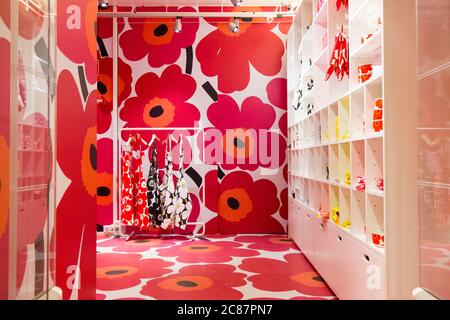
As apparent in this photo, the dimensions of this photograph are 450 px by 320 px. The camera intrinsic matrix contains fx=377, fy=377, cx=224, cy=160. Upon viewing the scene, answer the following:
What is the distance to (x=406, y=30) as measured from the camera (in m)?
1.97

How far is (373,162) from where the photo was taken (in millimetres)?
2285

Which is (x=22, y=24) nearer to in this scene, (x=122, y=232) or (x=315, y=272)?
(x=315, y=272)

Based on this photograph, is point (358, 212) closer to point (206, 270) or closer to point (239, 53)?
point (206, 270)

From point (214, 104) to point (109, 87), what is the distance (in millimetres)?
1577

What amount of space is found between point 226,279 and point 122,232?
2.60 metres

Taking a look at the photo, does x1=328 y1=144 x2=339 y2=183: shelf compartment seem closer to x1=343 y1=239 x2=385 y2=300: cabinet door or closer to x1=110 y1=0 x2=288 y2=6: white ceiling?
x1=343 y1=239 x2=385 y2=300: cabinet door

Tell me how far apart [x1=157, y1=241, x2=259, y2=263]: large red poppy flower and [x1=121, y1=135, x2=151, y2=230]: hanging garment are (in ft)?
2.05

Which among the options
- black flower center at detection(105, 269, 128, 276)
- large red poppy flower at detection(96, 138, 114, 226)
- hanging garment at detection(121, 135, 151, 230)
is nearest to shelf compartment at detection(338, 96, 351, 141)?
black flower center at detection(105, 269, 128, 276)

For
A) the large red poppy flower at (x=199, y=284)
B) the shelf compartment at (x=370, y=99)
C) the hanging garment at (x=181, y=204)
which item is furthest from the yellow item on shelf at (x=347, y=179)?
the hanging garment at (x=181, y=204)

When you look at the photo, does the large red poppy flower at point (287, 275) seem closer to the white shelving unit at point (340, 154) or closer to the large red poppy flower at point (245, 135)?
the white shelving unit at point (340, 154)

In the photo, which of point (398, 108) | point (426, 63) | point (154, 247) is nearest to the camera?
point (426, 63)

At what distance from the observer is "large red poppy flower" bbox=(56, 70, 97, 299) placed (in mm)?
1937
